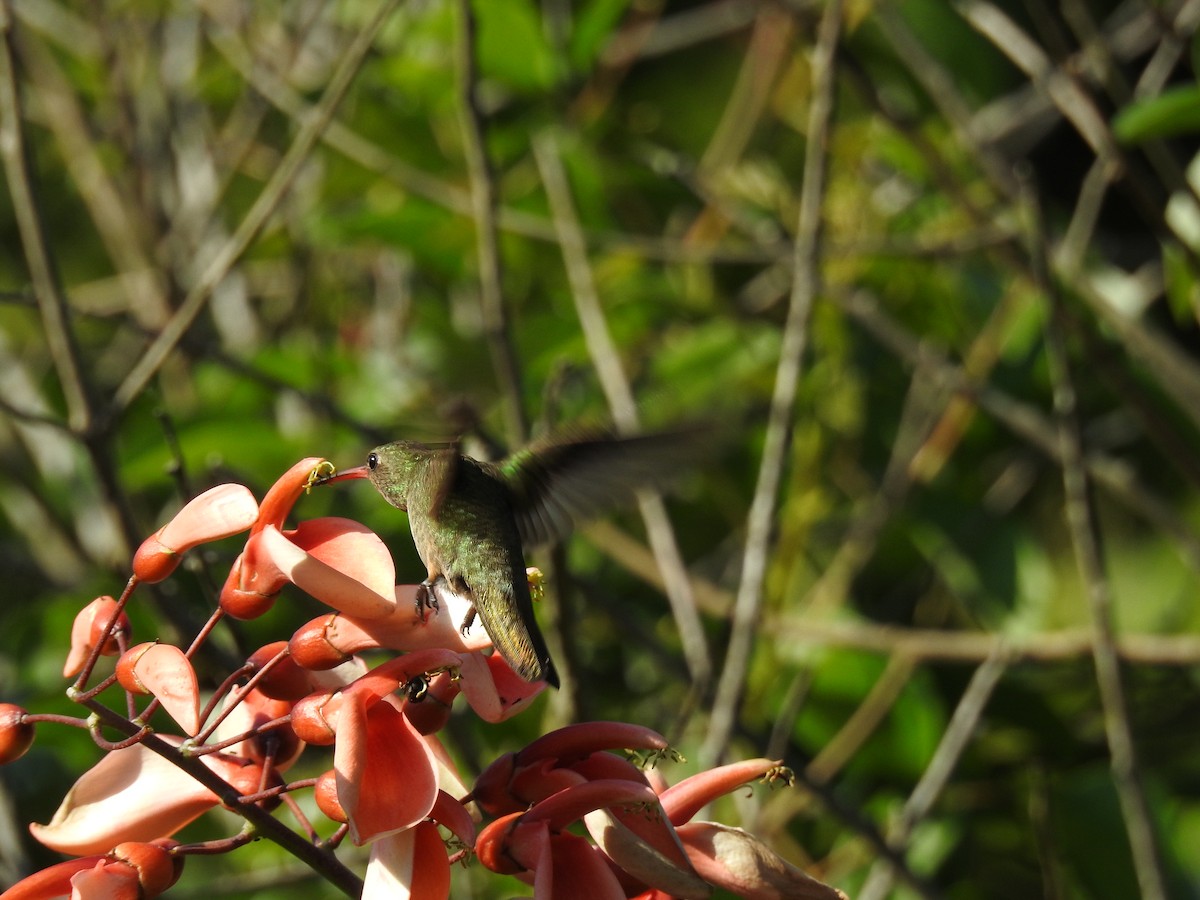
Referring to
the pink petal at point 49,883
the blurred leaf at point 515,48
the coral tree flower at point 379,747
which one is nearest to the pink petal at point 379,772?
the coral tree flower at point 379,747

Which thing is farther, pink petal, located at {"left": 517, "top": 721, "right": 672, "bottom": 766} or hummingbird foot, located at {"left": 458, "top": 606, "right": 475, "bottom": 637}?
hummingbird foot, located at {"left": 458, "top": 606, "right": 475, "bottom": 637}

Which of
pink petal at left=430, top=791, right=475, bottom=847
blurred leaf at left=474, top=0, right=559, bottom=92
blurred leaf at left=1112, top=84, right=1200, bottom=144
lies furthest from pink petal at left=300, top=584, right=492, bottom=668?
blurred leaf at left=474, top=0, right=559, bottom=92

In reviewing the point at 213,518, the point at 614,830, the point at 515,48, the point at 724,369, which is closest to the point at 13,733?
the point at 213,518

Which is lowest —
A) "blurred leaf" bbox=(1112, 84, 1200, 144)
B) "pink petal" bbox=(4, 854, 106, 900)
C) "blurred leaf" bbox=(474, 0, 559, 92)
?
"pink petal" bbox=(4, 854, 106, 900)

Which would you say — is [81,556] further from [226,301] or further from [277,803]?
[277,803]

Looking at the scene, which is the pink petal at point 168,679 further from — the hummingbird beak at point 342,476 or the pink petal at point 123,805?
the hummingbird beak at point 342,476

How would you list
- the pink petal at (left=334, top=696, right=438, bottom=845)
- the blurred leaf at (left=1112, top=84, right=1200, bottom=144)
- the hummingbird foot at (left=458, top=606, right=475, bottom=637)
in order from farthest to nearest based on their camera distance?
the blurred leaf at (left=1112, top=84, right=1200, bottom=144) → the hummingbird foot at (left=458, top=606, right=475, bottom=637) → the pink petal at (left=334, top=696, right=438, bottom=845)

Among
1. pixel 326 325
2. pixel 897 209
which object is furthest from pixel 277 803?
pixel 326 325

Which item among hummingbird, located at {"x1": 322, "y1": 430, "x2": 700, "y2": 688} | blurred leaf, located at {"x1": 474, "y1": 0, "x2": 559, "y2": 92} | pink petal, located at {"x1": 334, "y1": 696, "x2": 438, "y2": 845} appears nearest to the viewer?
pink petal, located at {"x1": 334, "y1": 696, "x2": 438, "y2": 845}

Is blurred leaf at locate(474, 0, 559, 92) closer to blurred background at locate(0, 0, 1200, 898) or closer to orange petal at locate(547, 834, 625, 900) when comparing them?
blurred background at locate(0, 0, 1200, 898)
